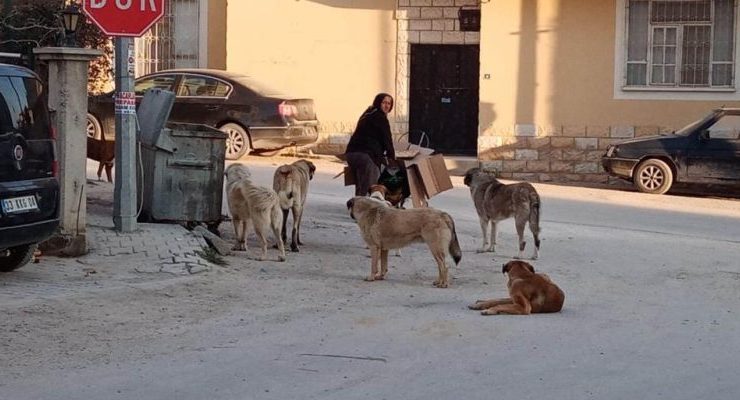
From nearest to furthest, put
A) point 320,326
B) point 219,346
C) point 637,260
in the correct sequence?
point 219,346, point 320,326, point 637,260

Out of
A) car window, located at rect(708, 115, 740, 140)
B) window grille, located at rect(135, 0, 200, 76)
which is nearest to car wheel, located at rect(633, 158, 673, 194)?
car window, located at rect(708, 115, 740, 140)

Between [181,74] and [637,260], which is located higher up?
[181,74]

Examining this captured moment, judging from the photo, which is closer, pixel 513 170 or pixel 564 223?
pixel 564 223

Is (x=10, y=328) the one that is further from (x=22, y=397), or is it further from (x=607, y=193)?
(x=607, y=193)

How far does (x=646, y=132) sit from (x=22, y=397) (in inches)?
672

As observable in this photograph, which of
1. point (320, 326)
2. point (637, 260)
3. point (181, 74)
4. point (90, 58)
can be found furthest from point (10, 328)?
point (181, 74)

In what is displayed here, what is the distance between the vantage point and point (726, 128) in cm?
1989

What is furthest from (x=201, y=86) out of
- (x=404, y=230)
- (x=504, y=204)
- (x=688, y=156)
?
(x=404, y=230)

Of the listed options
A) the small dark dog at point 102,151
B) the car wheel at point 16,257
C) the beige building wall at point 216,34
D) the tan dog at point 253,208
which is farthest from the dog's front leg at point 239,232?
A: the beige building wall at point 216,34

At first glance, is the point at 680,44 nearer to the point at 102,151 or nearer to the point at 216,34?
the point at 216,34

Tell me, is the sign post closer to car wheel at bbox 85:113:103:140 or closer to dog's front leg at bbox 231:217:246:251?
dog's front leg at bbox 231:217:246:251

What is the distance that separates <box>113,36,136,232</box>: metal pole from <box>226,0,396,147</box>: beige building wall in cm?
1196

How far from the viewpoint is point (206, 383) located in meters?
6.90

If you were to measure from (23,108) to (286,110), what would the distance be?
516 inches
